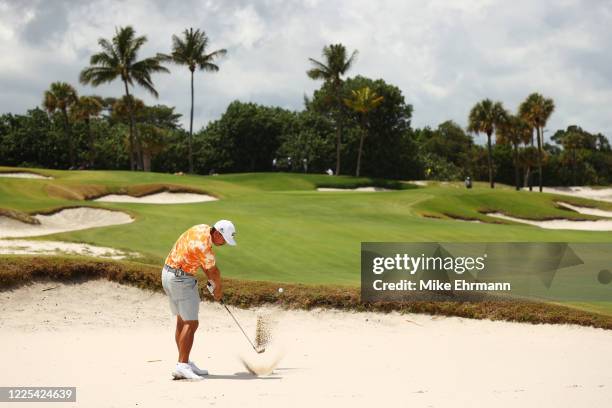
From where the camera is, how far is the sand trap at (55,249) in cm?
2155

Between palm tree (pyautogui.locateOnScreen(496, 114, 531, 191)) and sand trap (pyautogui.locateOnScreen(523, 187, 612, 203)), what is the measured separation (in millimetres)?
9504

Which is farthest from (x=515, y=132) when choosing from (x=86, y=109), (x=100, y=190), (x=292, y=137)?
(x=100, y=190)

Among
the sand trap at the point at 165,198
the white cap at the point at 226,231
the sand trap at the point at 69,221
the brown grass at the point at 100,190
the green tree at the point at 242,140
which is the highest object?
the green tree at the point at 242,140

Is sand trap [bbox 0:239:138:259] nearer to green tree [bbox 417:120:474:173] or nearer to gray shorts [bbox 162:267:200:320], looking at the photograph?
gray shorts [bbox 162:267:200:320]

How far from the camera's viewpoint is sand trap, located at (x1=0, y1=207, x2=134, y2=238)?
28.5 meters

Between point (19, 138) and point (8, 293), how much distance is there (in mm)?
91019

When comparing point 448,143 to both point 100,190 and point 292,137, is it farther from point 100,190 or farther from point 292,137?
point 100,190

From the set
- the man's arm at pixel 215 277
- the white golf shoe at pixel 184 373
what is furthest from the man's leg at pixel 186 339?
the man's arm at pixel 215 277

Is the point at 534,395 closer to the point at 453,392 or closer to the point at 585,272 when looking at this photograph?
the point at 453,392

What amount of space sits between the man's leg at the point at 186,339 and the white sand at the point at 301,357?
1.35 ft

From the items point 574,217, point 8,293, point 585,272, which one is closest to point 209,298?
point 8,293

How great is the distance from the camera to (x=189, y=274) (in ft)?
A: 35.3

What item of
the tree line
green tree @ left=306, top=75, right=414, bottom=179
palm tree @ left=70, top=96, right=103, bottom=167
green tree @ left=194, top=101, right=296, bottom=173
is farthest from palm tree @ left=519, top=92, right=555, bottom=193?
palm tree @ left=70, top=96, right=103, bottom=167

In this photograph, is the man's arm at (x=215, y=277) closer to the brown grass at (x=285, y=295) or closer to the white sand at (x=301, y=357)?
the white sand at (x=301, y=357)
